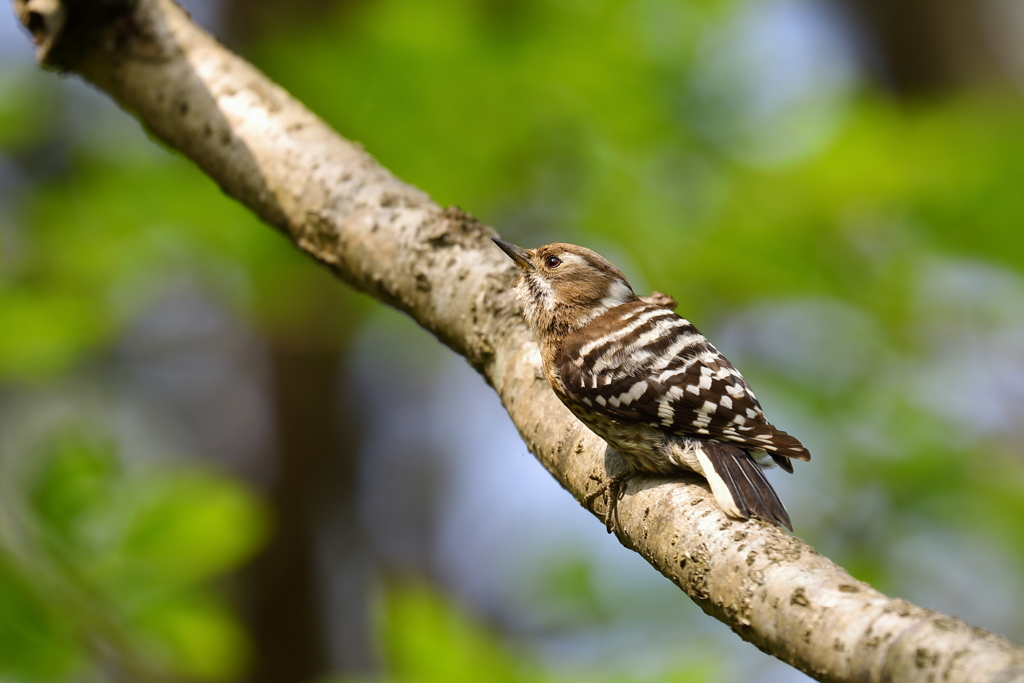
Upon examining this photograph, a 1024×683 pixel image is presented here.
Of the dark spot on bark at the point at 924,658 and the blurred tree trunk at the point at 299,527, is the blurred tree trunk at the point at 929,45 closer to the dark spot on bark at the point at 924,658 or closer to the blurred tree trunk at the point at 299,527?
the blurred tree trunk at the point at 299,527

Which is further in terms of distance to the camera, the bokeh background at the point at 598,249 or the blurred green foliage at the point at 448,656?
the bokeh background at the point at 598,249

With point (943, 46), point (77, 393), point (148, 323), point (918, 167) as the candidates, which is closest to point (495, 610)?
point (148, 323)

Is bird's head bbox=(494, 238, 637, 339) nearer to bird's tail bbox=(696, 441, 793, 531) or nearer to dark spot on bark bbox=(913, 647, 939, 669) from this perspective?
bird's tail bbox=(696, 441, 793, 531)

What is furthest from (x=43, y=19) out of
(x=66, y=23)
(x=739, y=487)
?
(x=739, y=487)

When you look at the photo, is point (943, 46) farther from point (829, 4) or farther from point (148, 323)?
point (148, 323)

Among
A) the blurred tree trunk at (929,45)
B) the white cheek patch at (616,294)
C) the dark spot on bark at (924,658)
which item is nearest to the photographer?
the dark spot on bark at (924,658)

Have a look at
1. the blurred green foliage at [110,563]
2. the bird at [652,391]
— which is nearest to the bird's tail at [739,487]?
the bird at [652,391]

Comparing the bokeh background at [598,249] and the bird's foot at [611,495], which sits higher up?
the bokeh background at [598,249]

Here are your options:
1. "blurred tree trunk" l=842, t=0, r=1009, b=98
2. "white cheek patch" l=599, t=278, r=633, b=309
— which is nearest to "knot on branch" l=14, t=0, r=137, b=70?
"white cheek patch" l=599, t=278, r=633, b=309

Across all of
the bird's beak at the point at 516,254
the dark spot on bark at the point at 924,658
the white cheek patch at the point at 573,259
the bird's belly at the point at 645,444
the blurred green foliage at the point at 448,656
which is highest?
the white cheek patch at the point at 573,259

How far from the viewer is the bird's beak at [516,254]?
125 inches

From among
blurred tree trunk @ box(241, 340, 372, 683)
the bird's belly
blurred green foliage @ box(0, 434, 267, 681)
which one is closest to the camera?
the bird's belly

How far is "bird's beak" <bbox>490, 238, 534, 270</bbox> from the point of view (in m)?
3.17

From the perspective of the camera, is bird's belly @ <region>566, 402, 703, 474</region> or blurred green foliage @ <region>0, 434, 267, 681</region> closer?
bird's belly @ <region>566, 402, 703, 474</region>
